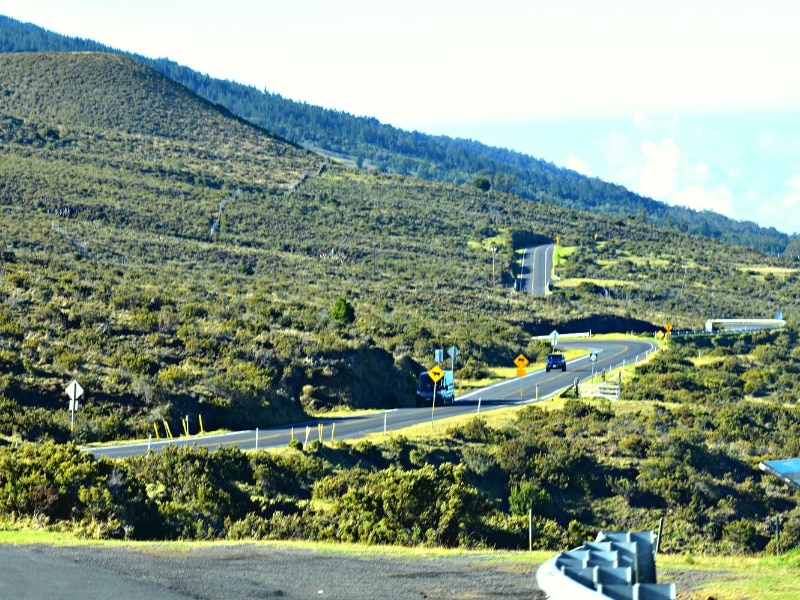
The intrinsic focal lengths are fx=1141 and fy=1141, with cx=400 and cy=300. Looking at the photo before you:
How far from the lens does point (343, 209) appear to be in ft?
370

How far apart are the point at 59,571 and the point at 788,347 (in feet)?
207

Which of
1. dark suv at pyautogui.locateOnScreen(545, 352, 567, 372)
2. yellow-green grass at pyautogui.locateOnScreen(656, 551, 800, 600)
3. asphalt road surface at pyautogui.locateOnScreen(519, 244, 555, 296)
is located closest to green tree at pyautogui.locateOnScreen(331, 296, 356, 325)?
dark suv at pyautogui.locateOnScreen(545, 352, 567, 372)

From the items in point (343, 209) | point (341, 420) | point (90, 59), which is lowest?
point (341, 420)

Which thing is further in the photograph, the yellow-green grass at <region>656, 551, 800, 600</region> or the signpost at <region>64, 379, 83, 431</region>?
the signpost at <region>64, 379, 83, 431</region>

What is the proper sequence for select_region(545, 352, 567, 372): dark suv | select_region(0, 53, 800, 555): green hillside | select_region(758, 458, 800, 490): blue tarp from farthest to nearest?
1. select_region(545, 352, 567, 372): dark suv
2. select_region(0, 53, 800, 555): green hillside
3. select_region(758, 458, 800, 490): blue tarp

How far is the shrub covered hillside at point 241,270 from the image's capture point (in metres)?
34.2

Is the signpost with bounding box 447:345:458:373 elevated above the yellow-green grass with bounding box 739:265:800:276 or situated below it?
below

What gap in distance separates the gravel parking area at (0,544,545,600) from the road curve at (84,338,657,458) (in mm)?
12787

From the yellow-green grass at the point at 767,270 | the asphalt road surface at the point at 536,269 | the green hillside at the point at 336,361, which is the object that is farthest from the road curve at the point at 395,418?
the yellow-green grass at the point at 767,270

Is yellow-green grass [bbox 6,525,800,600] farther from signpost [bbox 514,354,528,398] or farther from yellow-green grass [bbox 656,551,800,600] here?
signpost [bbox 514,354,528,398]

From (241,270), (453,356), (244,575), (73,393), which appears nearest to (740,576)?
(244,575)

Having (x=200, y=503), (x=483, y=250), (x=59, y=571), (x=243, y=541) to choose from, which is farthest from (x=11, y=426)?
(x=483, y=250)

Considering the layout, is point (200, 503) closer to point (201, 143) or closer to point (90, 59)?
point (201, 143)

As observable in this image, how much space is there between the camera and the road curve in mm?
27688
